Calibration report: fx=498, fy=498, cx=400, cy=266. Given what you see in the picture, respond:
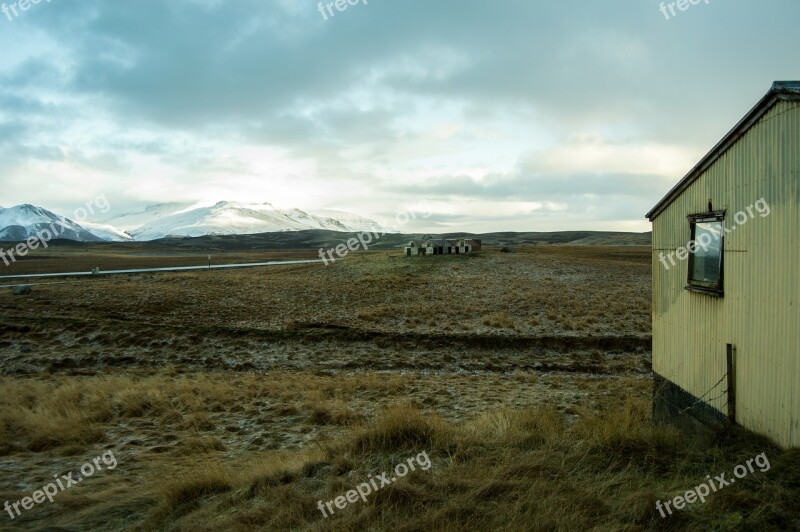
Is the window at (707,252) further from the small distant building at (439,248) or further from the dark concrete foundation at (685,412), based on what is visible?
the small distant building at (439,248)

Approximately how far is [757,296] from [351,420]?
764cm

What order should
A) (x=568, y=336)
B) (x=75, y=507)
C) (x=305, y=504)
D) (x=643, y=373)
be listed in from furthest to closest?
(x=568, y=336), (x=643, y=373), (x=75, y=507), (x=305, y=504)

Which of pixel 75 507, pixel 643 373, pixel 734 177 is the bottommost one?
pixel 643 373

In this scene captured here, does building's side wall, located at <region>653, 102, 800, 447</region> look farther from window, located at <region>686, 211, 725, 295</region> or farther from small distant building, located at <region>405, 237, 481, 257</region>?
small distant building, located at <region>405, 237, 481, 257</region>

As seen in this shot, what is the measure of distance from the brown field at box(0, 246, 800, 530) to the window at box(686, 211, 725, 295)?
2500 mm

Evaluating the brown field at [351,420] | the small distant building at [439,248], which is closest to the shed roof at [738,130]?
the brown field at [351,420]

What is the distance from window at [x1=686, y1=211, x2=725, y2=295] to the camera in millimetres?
8102

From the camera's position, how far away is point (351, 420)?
10648 mm

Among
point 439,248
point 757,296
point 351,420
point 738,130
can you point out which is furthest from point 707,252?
point 439,248

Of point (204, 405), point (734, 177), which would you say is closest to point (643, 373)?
point (734, 177)

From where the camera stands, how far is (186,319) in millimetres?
25109

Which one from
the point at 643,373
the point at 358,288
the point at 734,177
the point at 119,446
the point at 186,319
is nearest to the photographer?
the point at 734,177

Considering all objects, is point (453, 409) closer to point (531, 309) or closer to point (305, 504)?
point (305, 504)

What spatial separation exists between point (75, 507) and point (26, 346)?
1661 cm
